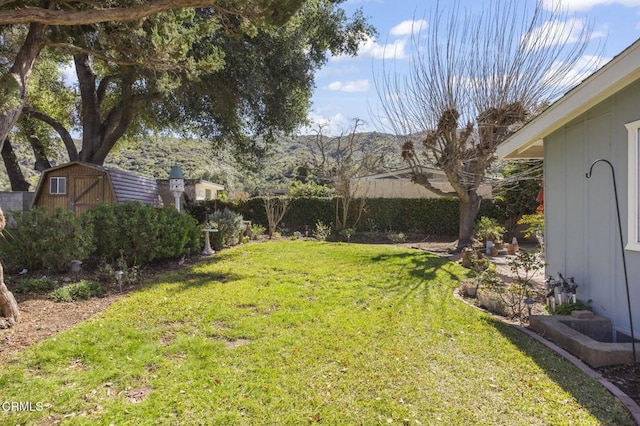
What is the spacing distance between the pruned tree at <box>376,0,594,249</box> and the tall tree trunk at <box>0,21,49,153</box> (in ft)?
28.2

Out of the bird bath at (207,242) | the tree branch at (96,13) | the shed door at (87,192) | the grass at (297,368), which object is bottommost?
the grass at (297,368)

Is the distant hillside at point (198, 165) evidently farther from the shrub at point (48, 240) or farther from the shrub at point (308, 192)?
the shrub at point (48, 240)

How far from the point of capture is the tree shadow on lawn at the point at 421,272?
22.0ft

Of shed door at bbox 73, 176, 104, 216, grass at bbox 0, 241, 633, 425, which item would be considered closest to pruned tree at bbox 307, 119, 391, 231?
shed door at bbox 73, 176, 104, 216

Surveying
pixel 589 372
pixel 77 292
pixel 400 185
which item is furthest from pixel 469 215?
pixel 77 292

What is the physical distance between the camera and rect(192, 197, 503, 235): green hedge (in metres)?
15.9

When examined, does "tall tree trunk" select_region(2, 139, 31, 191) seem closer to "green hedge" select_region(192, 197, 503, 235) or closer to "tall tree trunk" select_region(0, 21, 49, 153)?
"green hedge" select_region(192, 197, 503, 235)

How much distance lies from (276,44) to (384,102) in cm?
363

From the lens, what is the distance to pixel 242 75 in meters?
10.4

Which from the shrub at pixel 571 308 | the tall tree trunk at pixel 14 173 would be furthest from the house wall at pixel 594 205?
the tall tree trunk at pixel 14 173

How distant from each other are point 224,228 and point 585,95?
30.6 ft

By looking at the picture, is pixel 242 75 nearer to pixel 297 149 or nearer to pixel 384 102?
pixel 384 102

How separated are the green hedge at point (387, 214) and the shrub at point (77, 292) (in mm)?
10513

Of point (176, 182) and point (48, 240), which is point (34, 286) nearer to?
point (48, 240)
